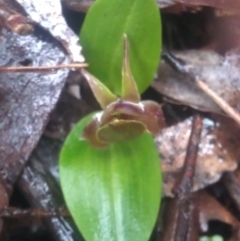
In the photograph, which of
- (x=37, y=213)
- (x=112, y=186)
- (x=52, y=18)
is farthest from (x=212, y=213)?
(x=52, y=18)

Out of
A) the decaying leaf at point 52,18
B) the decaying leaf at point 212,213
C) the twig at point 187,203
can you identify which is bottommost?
the decaying leaf at point 212,213

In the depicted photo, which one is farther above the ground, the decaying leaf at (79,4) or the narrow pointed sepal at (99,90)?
the decaying leaf at (79,4)

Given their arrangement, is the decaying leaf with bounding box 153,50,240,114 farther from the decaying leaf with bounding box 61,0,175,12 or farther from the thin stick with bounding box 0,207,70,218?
the thin stick with bounding box 0,207,70,218

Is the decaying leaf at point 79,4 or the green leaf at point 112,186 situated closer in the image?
the green leaf at point 112,186

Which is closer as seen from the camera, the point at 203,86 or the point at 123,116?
the point at 123,116

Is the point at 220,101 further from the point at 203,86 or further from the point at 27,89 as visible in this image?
the point at 27,89

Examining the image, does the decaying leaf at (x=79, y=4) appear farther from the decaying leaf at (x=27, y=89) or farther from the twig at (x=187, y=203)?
the twig at (x=187, y=203)

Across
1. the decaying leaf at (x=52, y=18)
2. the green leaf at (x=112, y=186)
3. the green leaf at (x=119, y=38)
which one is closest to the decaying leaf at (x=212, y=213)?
the green leaf at (x=112, y=186)

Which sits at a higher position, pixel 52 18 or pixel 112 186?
pixel 52 18
